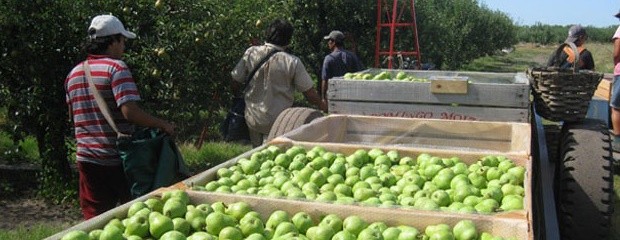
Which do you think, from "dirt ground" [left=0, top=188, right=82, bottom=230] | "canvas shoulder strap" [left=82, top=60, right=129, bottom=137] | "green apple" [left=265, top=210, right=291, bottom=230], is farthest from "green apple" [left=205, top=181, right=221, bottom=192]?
"dirt ground" [left=0, top=188, right=82, bottom=230]

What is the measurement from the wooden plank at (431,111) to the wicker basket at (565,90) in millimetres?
203

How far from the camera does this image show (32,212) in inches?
223

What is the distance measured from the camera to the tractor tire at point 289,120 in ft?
16.0

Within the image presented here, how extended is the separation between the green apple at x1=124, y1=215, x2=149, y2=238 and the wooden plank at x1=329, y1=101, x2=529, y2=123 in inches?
117

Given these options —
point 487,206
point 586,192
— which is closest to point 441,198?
point 487,206

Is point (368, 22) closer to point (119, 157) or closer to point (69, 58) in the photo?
point (69, 58)

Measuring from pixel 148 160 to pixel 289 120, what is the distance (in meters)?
1.41

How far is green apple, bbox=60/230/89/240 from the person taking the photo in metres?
2.04

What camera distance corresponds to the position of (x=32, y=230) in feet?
15.9

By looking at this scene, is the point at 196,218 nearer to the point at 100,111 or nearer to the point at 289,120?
the point at 100,111

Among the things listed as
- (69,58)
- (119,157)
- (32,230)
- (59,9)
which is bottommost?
(32,230)

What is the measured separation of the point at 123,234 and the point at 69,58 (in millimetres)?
3925

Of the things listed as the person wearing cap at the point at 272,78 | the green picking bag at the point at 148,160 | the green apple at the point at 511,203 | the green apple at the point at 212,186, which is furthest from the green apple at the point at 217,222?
the person wearing cap at the point at 272,78

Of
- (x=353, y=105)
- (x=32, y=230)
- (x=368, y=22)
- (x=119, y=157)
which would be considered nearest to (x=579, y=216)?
(x=353, y=105)
